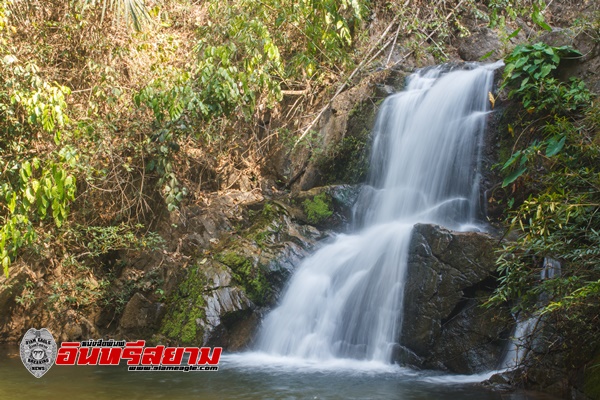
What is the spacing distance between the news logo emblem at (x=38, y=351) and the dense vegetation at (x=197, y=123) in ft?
1.51

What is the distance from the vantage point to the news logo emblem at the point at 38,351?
241 inches

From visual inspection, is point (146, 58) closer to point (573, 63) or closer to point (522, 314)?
point (573, 63)

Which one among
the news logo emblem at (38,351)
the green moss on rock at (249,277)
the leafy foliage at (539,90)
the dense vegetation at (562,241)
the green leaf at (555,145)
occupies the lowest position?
the news logo emblem at (38,351)

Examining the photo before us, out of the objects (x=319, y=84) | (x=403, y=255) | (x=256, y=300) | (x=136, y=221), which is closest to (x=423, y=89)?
(x=319, y=84)

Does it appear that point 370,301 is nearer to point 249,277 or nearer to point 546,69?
point 249,277

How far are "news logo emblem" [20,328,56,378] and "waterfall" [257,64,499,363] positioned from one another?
2.52 m

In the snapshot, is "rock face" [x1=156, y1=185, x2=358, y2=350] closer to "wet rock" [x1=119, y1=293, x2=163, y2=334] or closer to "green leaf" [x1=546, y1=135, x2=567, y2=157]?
"wet rock" [x1=119, y1=293, x2=163, y2=334]

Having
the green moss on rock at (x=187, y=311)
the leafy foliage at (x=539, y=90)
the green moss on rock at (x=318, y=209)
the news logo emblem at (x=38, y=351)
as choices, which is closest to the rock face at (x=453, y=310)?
the leafy foliage at (x=539, y=90)

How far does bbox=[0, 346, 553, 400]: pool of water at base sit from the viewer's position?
4.98 m

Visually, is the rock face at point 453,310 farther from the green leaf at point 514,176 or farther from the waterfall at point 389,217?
the green leaf at point 514,176

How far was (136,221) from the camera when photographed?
368 inches

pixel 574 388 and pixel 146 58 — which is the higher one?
pixel 146 58

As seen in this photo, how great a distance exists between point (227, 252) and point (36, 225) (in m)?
3.13

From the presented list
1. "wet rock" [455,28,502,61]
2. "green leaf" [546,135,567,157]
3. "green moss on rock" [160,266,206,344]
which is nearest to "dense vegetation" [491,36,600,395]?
"green leaf" [546,135,567,157]
